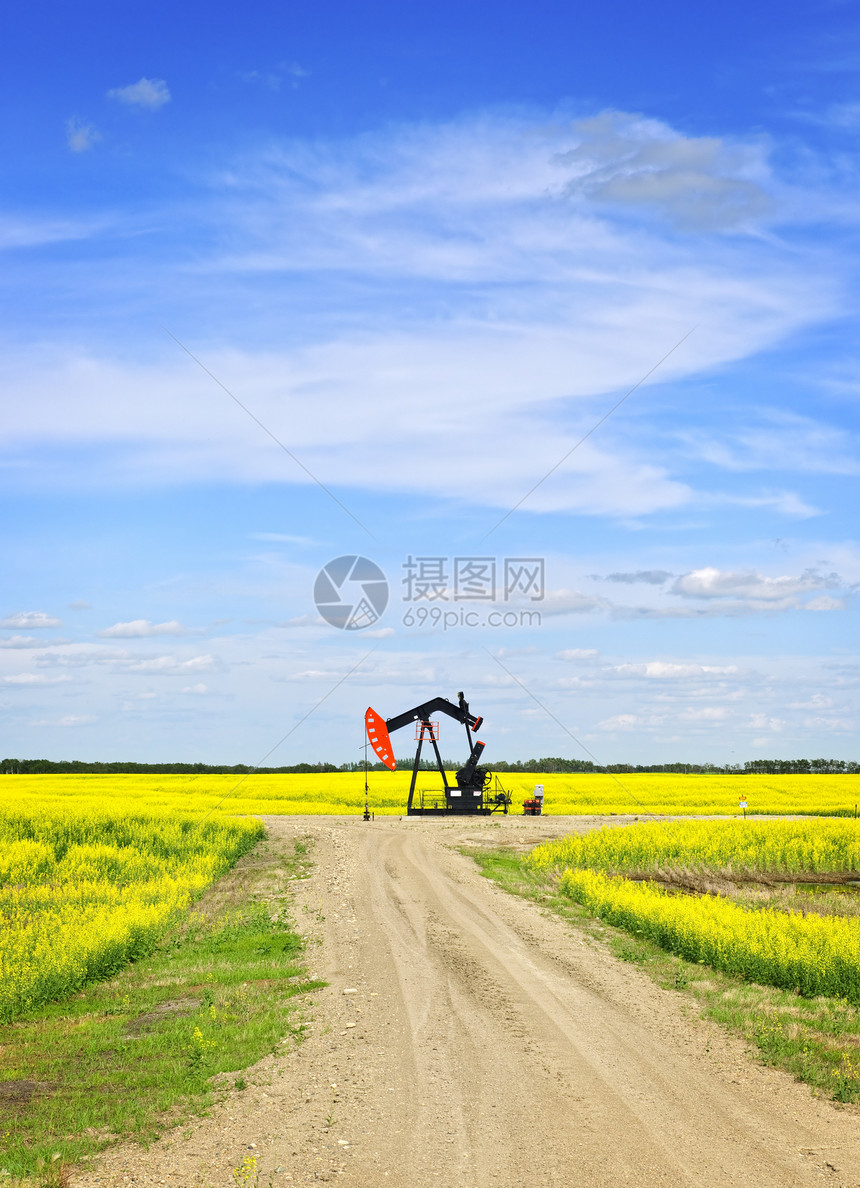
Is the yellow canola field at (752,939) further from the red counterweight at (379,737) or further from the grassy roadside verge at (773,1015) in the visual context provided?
the red counterweight at (379,737)

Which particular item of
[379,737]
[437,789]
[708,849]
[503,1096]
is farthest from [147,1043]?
[437,789]

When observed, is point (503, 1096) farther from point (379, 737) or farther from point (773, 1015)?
point (379, 737)

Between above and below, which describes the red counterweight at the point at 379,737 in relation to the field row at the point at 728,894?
above

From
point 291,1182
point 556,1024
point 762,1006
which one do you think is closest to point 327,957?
point 556,1024

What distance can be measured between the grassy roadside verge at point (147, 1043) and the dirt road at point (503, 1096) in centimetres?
54

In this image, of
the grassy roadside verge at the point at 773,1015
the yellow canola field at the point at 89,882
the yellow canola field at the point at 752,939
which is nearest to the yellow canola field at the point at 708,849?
the yellow canola field at the point at 752,939

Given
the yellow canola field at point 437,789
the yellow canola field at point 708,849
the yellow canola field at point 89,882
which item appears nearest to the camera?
the yellow canola field at point 89,882

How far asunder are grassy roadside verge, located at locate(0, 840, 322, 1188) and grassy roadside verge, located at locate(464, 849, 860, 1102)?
6138 mm

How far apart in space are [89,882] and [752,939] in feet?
56.7

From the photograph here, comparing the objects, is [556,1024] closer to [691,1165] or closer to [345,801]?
[691,1165]

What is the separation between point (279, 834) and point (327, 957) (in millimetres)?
16802

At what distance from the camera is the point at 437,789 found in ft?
175

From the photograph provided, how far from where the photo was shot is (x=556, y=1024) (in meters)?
12.7

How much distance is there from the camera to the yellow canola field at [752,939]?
14.9 m
